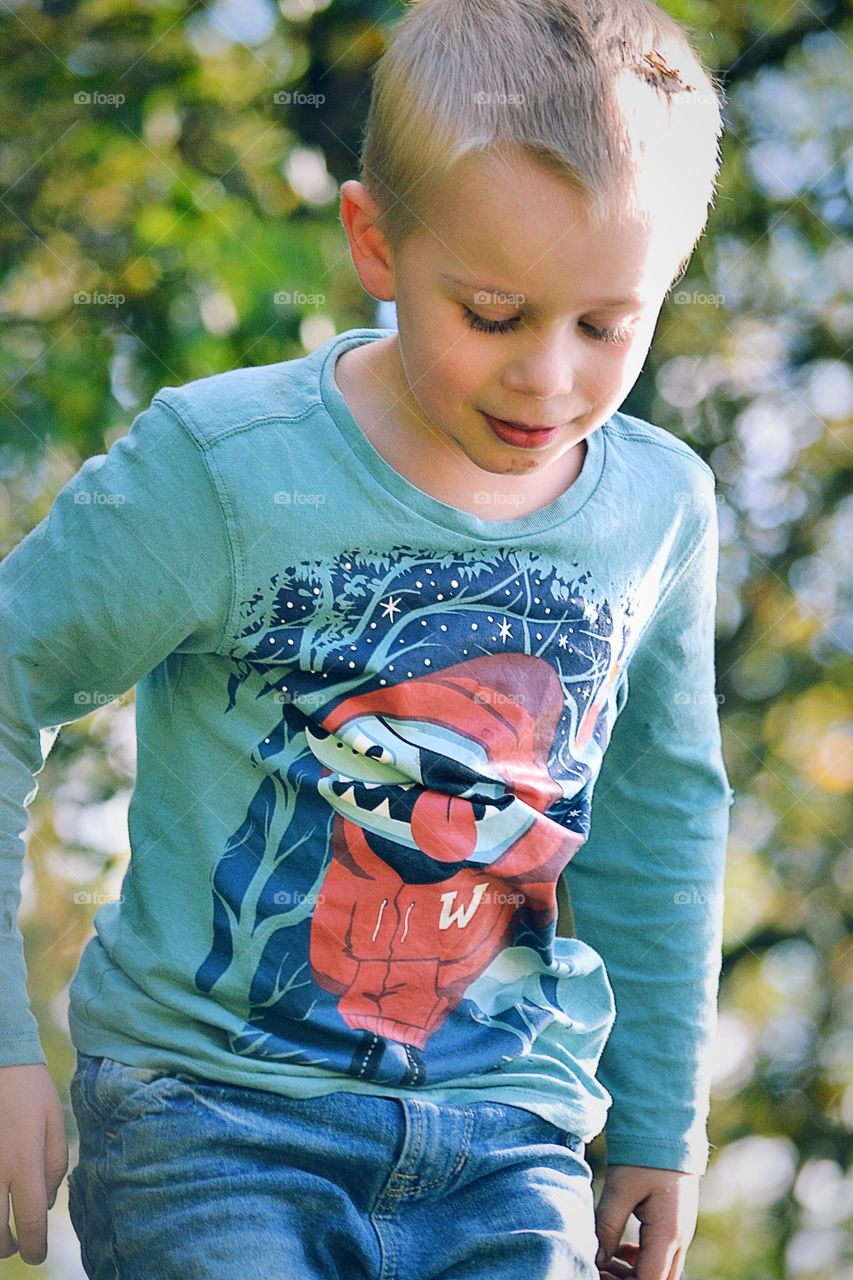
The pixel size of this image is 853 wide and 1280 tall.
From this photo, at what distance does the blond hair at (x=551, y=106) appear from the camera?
1.14m

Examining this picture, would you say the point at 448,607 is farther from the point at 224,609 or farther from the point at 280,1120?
the point at 280,1120

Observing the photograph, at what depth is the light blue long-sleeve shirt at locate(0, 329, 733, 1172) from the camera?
119 centimetres

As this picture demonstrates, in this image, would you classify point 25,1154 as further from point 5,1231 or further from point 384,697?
point 384,697

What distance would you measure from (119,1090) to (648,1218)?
1.74 feet

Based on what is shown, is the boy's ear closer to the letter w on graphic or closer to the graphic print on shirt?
the graphic print on shirt

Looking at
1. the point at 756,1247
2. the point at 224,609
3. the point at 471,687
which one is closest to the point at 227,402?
the point at 224,609

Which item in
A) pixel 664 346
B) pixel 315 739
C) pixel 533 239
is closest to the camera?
Result: pixel 533 239

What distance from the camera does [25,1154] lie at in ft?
3.90

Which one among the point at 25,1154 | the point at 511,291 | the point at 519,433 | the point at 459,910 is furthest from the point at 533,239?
the point at 25,1154

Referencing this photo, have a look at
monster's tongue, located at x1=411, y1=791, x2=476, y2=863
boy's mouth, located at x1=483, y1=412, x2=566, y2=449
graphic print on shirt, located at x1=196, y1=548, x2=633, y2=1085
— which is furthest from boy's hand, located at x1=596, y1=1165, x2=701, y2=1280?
boy's mouth, located at x1=483, y1=412, x2=566, y2=449

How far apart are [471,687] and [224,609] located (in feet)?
0.66

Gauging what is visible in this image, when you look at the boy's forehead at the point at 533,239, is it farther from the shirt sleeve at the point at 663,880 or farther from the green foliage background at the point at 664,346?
the green foliage background at the point at 664,346

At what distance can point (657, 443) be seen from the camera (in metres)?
1.45

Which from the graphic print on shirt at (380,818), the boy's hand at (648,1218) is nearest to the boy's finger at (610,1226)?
the boy's hand at (648,1218)
